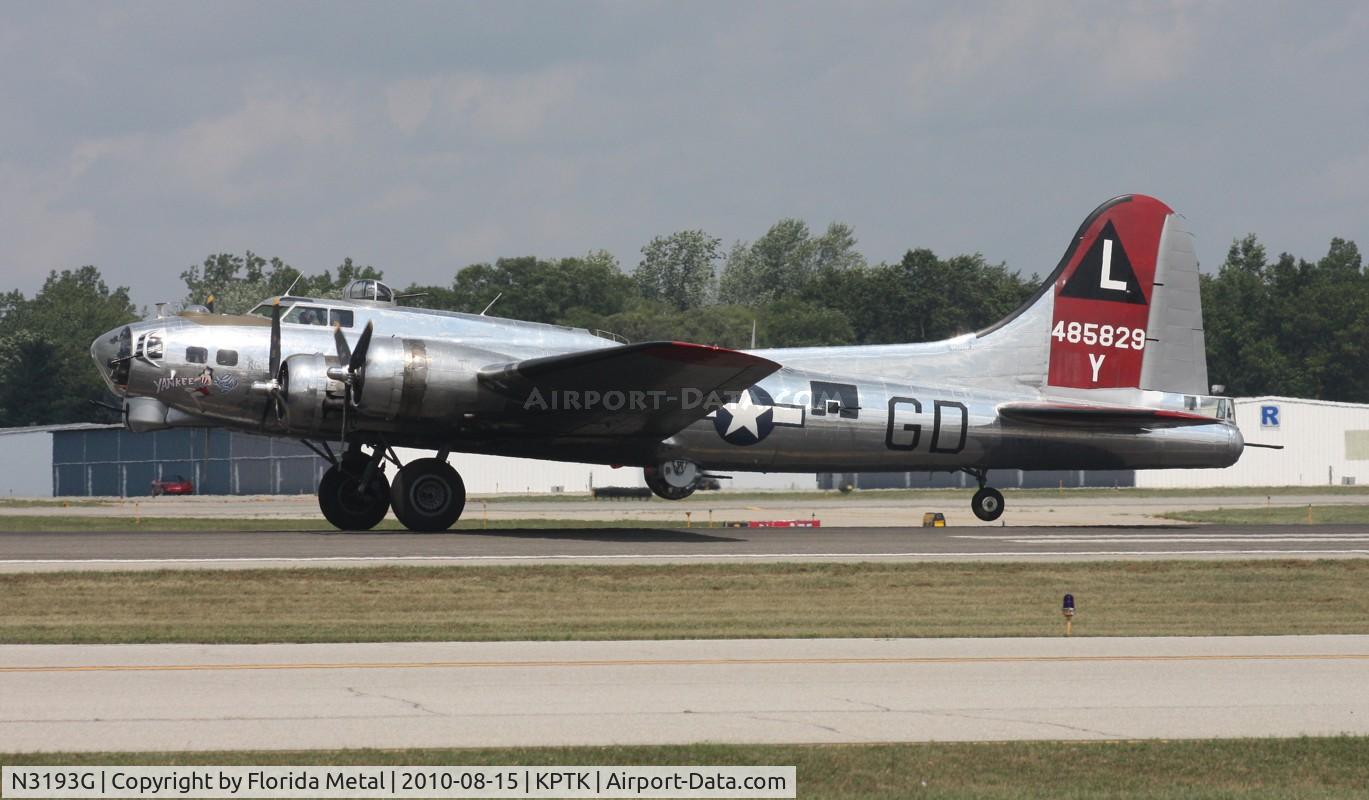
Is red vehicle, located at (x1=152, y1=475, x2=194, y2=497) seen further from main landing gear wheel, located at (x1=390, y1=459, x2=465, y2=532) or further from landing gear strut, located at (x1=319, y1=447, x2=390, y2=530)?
main landing gear wheel, located at (x1=390, y1=459, x2=465, y2=532)

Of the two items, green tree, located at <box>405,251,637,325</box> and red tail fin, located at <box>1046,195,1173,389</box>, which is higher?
green tree, located at <box>405,251,637,325</box>

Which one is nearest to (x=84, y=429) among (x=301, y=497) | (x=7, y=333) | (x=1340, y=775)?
(x=301, y=497)

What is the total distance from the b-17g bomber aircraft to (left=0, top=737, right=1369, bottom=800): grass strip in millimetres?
15046

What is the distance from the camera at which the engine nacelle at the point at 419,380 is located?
83.2 ft

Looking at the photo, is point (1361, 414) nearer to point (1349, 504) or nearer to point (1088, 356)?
point (1349, 504)

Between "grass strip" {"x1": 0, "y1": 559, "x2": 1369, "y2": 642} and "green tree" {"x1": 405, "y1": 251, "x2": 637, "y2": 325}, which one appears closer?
"grass strip" {"x1": 0, "y1": 559, "x2": 1369, "y2": 642}

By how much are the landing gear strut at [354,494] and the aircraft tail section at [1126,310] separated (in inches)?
545

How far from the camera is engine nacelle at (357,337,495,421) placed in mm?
25359

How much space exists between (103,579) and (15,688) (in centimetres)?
844

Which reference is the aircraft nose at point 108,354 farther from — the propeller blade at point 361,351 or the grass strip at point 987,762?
the grass strip at point 987,762

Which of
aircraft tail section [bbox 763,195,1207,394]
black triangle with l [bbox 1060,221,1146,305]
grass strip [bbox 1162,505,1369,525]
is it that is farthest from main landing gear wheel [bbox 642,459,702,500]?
grass strip [bbox 1162,505,1369,525]

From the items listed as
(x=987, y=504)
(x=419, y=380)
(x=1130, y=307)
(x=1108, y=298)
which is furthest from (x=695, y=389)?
(x=1130, y=307)

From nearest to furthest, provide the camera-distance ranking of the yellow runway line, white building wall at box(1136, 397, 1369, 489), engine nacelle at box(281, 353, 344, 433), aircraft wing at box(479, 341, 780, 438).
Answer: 1. the yellow runway line
2. aircraft wing at box(479, 341, 780, 438)
3. engine nacelle at box(281, 353, 344, 433)
4. white building wall at box(1136, 397, 1369, 489)

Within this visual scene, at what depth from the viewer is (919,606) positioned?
1895 centimetres
